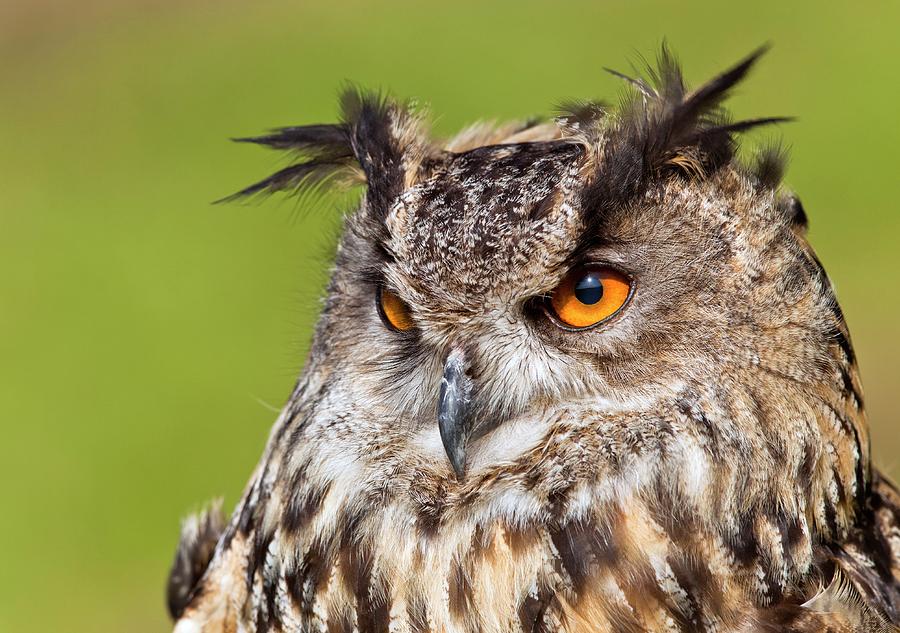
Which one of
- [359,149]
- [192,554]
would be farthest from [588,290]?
[192,554]

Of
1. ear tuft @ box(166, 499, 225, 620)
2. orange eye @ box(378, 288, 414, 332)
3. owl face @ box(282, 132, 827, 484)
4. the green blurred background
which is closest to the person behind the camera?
owl face @ box(282, 132, 827, 484)

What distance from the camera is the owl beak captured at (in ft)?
4.46

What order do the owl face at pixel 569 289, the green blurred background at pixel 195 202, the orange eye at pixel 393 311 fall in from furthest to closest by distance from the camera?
the green blurred background at pixel 195 202
the orange eye at pixel 393 311
the owl face at pixel 569 289

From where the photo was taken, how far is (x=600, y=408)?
1374mm

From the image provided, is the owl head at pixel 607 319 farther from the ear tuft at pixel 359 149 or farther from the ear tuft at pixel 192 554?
the ear tuft at pixel 192 554

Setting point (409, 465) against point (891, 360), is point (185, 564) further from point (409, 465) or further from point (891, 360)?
point (891, 360)

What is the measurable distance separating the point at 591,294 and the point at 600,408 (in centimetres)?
16

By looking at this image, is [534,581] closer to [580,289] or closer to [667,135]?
[580,289]

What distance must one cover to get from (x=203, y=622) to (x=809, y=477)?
985 millimetres

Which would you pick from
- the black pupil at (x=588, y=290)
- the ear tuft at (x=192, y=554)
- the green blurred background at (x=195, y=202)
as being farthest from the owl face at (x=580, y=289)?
the green blurred background at (x=195, y=202)

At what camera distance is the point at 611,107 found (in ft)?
4.83

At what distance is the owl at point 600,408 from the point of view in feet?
4.39

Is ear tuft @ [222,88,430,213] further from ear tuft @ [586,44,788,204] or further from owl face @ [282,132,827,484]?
ear tuft @ [586,44,788,204]

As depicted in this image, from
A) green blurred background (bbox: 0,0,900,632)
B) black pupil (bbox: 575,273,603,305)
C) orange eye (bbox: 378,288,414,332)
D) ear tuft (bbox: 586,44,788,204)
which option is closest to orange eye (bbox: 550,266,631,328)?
black pupil (bbox: 575,273,603,305)
